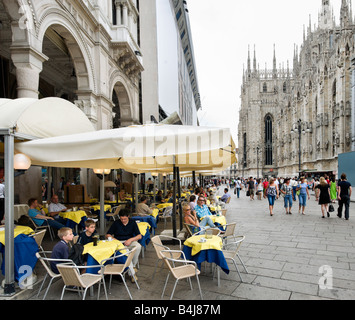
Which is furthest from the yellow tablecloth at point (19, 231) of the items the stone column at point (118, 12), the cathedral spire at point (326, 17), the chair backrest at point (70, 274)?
the cathedral spire at point (326, 17)

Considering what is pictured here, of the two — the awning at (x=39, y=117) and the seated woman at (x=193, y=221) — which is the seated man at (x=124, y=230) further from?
the awning at (x=39, y=117)

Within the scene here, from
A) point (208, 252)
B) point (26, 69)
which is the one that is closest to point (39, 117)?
point (26, 69)

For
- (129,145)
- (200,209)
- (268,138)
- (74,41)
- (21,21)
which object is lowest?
(200,209)

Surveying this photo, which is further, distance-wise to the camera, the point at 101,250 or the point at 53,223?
the point at 53,223

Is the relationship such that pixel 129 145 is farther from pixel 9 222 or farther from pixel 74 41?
pixel 74 41

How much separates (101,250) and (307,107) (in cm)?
4983

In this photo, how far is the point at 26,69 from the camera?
836 centimetres

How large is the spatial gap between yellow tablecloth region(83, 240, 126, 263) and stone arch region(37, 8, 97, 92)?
7574 millimetres

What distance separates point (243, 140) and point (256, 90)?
15.3 metres

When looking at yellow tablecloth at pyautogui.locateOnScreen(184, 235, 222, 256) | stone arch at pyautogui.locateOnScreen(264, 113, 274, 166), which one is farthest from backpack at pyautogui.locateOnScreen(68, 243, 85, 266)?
stone arch at pyautogui.locateOnScreen(264, 113, 274, 166)

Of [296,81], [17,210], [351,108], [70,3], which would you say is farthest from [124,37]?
[296,81]

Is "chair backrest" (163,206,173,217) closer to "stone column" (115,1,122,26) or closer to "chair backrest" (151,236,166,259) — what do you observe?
"chair backrest" (151,236,166,259)

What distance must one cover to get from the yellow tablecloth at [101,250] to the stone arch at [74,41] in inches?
298

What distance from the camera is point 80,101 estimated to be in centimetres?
1213
